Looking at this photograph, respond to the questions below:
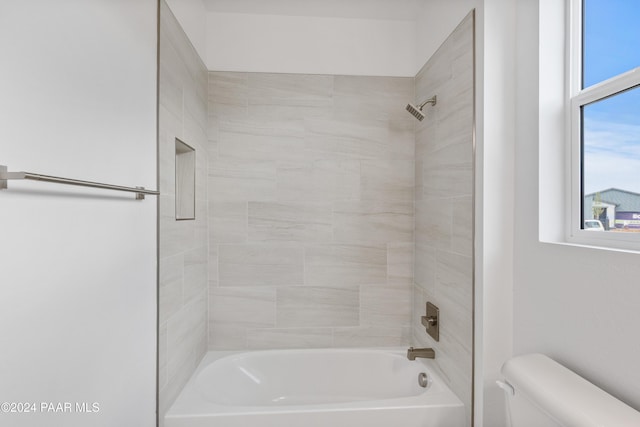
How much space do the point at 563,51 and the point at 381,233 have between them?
1.39 m

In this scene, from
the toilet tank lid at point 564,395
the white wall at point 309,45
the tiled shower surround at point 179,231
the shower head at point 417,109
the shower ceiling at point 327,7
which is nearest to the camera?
the toilet tank lid at point 564,395

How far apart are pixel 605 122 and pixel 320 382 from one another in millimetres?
2001

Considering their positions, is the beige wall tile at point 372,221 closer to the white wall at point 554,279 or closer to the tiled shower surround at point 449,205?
the tiled shower surround at point 449,205

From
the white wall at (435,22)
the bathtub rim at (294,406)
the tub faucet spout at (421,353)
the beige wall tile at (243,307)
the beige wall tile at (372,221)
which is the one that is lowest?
the bathtub rim at (294,406)

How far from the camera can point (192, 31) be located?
1990 millimetres

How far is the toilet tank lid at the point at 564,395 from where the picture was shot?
2.88 feet

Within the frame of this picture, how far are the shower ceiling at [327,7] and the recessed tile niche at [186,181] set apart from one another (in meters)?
0.98

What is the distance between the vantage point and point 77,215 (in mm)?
978

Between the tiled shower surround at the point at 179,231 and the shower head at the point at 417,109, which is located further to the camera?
the shower head at the point at 417,109

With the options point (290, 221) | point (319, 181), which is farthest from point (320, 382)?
point (319, 181)

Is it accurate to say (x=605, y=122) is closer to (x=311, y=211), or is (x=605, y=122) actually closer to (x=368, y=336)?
(x=311, y=211)

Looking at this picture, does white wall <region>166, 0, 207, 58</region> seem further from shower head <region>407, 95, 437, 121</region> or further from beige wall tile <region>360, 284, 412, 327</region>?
beige wall tile <region>360, 284, 412, 327</region>

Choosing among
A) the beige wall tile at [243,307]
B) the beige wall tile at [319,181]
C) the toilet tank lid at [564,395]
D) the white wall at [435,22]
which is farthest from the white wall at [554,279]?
the beige wall tile at [243,307]

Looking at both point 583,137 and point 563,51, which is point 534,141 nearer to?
point 583,137
